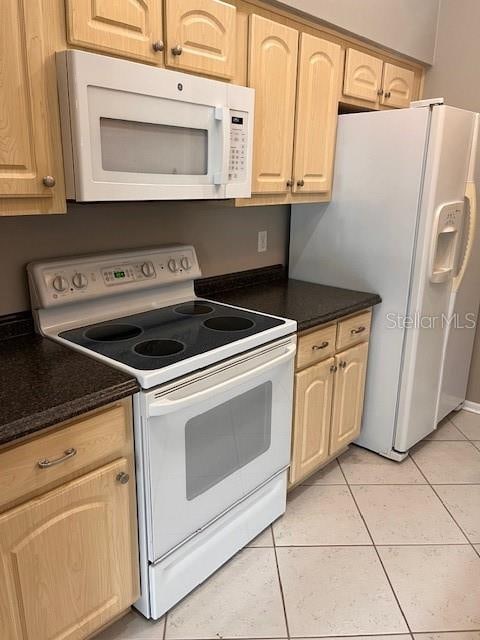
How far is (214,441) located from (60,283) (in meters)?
0.76

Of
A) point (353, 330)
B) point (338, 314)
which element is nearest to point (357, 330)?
point (353, 330)

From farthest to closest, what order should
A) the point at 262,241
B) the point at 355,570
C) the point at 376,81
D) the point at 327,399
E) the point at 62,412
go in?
the point at 262,241
the point at 376,81
the point at 327,399
the point at 355,570
the point at 62,412

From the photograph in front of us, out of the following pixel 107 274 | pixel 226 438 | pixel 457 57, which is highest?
pixel 457 57

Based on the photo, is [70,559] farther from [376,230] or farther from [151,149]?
[376,230]

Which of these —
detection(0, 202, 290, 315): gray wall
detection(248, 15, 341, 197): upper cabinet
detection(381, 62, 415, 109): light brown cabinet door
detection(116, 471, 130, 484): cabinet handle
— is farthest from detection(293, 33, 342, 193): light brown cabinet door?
detection(116, 471, 130, 484): cabinet handle

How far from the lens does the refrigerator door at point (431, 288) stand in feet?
7.09

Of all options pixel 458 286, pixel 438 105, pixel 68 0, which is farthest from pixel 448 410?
pixel 68 0

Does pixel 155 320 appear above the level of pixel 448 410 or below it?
above

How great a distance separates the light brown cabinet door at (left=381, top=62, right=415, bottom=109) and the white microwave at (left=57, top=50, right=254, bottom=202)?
44.6 inches

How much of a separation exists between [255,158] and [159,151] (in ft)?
1.66

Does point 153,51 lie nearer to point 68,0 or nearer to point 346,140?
point 68,0

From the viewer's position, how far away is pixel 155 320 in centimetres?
192

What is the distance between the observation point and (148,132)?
61.7 inches

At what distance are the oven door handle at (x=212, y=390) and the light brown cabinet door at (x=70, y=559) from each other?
187 mm
